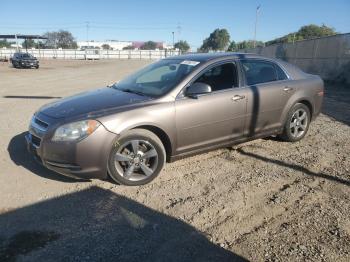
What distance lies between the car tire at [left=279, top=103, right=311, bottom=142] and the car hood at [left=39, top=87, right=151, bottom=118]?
2774mm

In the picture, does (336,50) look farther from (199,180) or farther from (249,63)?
(199,180)

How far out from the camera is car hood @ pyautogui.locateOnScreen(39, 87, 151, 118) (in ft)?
15.4

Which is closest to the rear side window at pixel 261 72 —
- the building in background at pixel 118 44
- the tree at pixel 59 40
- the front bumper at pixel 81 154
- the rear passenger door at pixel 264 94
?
the rear passenger door at pixel 264 94

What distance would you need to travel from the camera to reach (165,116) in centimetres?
484

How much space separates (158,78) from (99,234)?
9.21 ft

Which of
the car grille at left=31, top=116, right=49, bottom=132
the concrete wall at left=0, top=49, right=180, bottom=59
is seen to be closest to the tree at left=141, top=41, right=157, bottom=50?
the concrete wall at left=0, top=49, right=180, bottom=59

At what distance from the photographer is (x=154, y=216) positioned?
3.95m

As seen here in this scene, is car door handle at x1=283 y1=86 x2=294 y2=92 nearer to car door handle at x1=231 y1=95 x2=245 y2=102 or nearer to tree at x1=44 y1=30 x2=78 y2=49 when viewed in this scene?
car door handle at x1=231 y1=95 x2=245 y2=102

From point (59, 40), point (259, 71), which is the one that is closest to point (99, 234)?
point (259, 71)

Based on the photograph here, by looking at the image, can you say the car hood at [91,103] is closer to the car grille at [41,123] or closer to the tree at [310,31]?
the car grille at [41,123]

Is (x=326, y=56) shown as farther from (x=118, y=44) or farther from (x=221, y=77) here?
(x=118, y=44)

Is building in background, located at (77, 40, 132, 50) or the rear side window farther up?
the rear side window

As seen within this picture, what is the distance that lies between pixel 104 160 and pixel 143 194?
62 centimetres

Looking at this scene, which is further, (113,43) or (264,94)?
(113,43)
